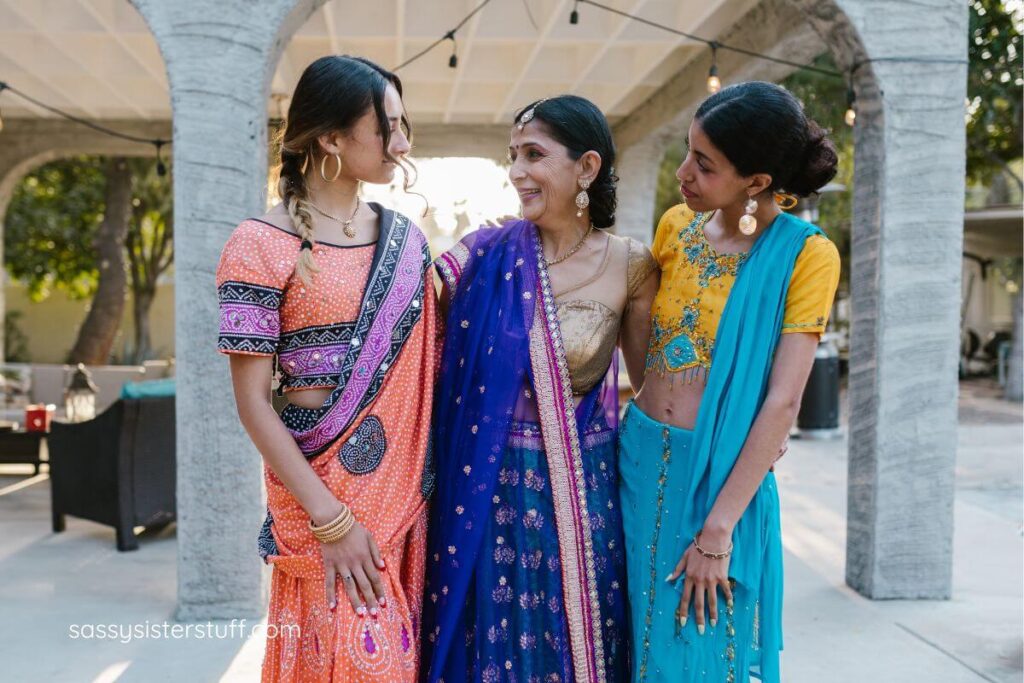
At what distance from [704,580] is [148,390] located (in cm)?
479

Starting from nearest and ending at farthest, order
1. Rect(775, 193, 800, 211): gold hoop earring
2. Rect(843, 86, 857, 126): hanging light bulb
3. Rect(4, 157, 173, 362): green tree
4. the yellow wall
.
Result: 1. Rect(775, 193, 800, 211): gold hoop earring
2. Rect(843, 86, 857, 126): hanging light bulb
3. Rect(4, 157, 173, 362): green tree
4. the yellow wall

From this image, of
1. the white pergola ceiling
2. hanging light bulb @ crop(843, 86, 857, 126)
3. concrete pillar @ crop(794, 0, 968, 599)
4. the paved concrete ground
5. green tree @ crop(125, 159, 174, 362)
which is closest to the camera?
the paved concrete ground

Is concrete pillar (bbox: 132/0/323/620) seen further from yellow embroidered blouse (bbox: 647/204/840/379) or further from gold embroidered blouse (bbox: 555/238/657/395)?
yellow embroidered blouse (bbox: 647/204/840/379)

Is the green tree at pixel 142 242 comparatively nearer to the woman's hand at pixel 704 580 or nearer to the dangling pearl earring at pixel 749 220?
the dangling pearl earring at pixel 749 220

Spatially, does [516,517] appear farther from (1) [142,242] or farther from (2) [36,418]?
(1) [142,242]

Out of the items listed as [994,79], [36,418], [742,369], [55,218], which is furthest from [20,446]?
[994,79]

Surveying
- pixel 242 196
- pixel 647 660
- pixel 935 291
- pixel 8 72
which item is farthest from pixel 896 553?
pixel 8 72

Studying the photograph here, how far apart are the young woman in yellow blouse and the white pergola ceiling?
4.64 m

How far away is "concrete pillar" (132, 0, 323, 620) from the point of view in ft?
13.3

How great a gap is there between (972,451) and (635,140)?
4828 millimetres

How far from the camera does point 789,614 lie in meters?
4.45

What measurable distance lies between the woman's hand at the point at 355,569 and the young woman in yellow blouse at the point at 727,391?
63cm

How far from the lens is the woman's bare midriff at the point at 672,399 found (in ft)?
6.89

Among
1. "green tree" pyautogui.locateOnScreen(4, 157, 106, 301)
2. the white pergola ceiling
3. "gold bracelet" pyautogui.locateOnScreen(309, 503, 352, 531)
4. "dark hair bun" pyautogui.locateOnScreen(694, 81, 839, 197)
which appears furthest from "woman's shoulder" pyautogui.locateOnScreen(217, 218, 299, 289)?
"green tree" pyautogui.locateOnScreen(4, 157, 106, 301)
